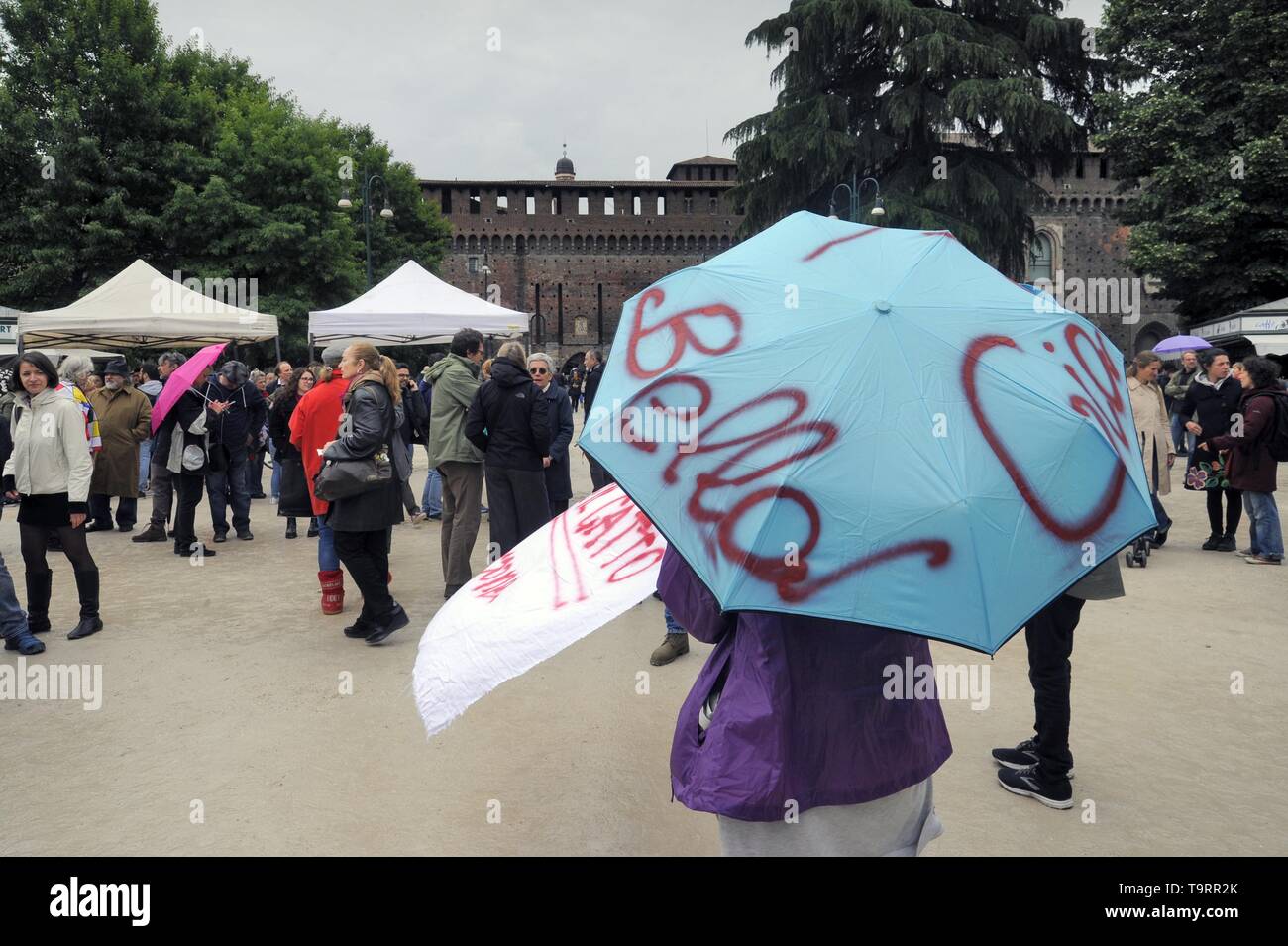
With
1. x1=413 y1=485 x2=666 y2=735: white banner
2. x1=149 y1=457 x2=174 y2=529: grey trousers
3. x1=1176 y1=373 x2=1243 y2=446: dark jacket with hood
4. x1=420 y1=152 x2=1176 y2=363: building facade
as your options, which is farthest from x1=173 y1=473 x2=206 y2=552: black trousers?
x1=420 y1=152 x2=1176 y2=363: building facade

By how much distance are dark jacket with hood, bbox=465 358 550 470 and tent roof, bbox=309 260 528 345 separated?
15.8 feet

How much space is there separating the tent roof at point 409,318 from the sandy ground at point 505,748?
5.20 metres

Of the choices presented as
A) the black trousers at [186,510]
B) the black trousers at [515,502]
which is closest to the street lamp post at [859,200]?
the black trousers at [186,510]

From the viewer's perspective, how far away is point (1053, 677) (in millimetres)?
3479

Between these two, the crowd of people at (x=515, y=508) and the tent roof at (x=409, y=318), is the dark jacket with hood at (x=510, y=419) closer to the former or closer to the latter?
the crowd of people at (x=515, y=508)

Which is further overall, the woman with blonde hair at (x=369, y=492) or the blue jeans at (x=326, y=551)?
the blue jeans at (x=326, y=551)

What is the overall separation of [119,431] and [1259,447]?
1050 cm

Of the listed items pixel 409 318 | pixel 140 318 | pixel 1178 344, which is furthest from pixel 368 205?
pixel 1178 344

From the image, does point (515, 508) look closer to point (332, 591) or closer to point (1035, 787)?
point (332, 591)

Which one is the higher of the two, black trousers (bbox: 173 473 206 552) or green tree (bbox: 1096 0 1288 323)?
green tree (bbox: 1096 0 1288 323)

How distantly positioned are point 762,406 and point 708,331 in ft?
0.81

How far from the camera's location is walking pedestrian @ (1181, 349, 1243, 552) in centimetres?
817

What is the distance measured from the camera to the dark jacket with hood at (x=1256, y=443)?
7.66 metres

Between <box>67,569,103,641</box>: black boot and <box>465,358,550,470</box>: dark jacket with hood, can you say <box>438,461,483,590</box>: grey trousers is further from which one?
<box>67,569,103,641</box>: black boot
